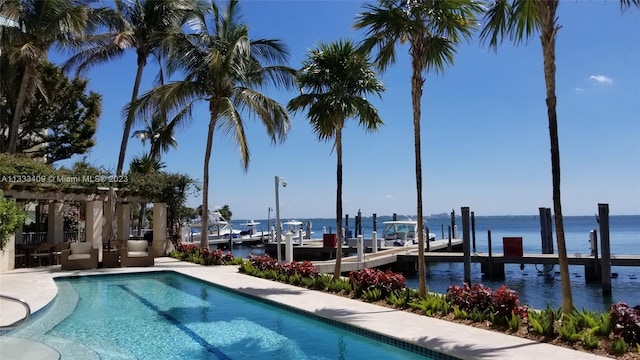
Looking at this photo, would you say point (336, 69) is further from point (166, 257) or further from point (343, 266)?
point (166, 257)

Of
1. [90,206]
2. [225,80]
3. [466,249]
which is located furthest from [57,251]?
[466,249]

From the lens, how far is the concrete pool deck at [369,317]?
5.62 meters

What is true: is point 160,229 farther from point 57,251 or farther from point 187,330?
point 187,330

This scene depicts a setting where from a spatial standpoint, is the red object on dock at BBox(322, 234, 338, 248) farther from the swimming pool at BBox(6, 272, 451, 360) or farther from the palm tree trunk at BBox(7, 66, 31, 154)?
the swimming pool at BBox(6, 272, 451, 360)

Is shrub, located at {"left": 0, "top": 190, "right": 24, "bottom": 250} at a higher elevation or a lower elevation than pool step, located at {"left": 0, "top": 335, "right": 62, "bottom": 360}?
higher

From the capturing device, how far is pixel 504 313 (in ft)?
22.5

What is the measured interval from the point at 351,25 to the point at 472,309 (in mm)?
5221

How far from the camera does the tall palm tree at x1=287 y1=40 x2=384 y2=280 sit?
34.8ft

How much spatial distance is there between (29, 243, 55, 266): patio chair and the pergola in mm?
801

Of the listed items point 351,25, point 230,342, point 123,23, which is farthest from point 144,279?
point 123,23

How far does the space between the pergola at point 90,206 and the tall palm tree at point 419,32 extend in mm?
11332

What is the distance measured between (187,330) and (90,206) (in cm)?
1085

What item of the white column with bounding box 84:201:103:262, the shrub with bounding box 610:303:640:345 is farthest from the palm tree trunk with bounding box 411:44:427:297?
the white column with bounding box 84:201:103:262

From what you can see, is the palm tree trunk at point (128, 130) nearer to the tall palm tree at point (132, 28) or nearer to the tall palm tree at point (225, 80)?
the tall palm tree at point (132, 28)
